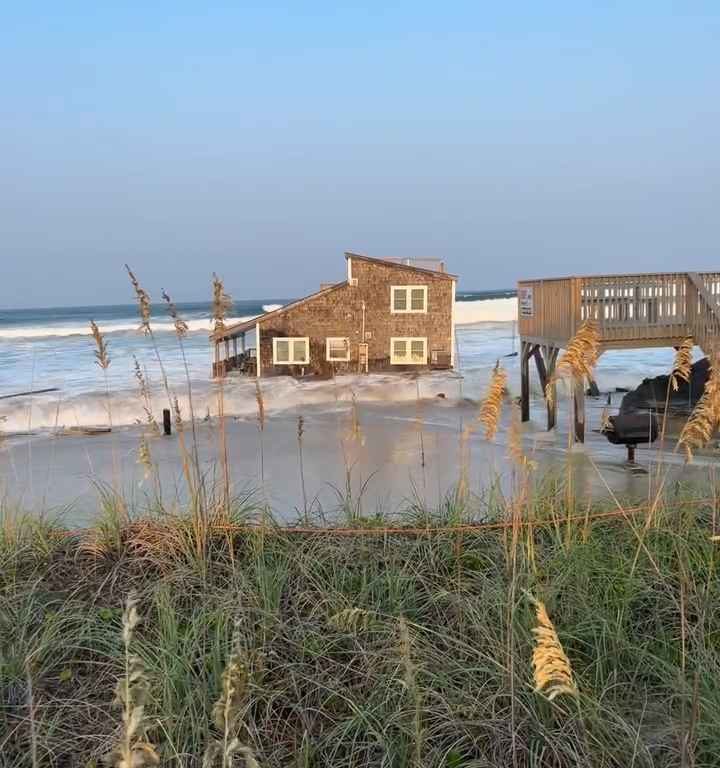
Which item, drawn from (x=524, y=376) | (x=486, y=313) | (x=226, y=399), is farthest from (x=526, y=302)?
(x=486, y=313)

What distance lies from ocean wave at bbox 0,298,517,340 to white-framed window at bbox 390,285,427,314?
23.3 meters

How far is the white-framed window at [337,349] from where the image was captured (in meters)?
29.1

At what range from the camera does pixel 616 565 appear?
3.98 meters

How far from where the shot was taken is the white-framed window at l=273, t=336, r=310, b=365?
29234 millimetres

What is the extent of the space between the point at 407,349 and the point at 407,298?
1.95 meters

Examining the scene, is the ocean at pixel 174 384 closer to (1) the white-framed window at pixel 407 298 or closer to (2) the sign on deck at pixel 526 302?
(2) the sign on deck at pixel 526 302

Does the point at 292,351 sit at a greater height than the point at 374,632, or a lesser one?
greater

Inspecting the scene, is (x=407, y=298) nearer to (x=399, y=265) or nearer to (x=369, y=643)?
(x=399, y=265)

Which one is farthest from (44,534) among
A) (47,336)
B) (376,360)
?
(47,336)

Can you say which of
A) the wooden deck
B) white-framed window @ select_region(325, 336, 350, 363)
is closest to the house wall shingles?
white-framed window @ select_region(325, 336, 350, 363)

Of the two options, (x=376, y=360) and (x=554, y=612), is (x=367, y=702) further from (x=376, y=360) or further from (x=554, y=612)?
(x=376, y=360)

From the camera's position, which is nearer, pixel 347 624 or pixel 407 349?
pixel 347 624

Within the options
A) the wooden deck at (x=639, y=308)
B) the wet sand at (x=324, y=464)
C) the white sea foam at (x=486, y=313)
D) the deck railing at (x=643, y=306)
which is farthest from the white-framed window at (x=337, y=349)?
Result: the white sea foam at (x=486, y=313)

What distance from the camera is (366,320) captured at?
2920 cm
